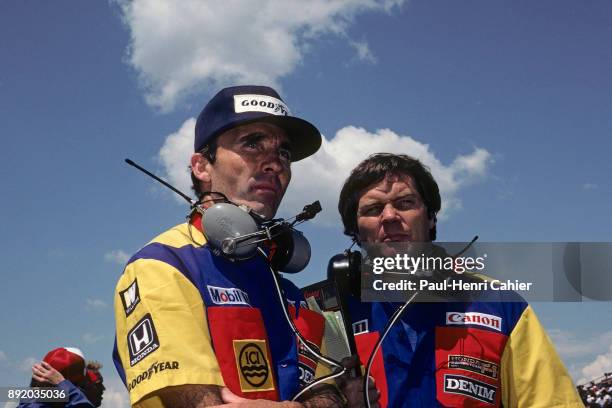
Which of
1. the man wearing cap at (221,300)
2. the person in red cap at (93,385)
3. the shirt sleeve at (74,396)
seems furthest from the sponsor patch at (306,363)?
the person in red cap at (93,385)

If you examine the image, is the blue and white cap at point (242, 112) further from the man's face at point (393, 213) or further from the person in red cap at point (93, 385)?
the person in red cap at point (93, 385)

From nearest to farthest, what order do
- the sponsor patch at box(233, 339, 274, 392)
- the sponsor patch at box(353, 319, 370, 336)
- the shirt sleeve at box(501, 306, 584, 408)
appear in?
the sponsor patch at box(233, 339, 274, 392) → the shirt sleeve at box(501, 306, 584, 408) → the sponsor patch at box(353, 319, 370, 336)

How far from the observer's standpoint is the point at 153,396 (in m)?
3.12

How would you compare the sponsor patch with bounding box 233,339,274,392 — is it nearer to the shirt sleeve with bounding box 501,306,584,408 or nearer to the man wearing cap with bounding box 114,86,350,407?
the man wearing cap with bounding box 114,86,350,407

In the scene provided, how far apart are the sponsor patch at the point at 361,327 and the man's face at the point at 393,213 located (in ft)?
2.16

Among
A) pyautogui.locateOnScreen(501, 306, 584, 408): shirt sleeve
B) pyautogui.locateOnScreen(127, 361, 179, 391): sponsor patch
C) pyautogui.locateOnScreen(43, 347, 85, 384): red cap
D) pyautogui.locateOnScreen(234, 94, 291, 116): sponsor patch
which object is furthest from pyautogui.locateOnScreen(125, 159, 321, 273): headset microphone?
pyautogui.locateOnScreen(43, 347, 85, 384): red cap

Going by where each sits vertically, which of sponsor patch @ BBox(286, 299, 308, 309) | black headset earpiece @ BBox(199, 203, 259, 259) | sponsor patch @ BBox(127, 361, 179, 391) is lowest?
sponsor patch @ BBox(127, 361, 179, 391)

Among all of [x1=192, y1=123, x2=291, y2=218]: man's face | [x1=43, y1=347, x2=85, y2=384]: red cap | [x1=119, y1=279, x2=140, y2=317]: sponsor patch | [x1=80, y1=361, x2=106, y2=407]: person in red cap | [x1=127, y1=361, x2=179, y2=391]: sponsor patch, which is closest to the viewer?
[x1=127, y1=361, x2=179, y2=391]: sponsor patch

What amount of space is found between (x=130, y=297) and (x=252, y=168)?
1251 mm

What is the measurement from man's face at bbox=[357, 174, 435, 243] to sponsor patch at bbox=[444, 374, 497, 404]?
3.63ft

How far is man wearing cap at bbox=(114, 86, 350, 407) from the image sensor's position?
313 cm

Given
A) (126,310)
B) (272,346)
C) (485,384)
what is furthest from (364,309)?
(126,310)

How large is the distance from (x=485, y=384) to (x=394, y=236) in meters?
1.31

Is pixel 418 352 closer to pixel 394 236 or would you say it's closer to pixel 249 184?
pixel 394 236
